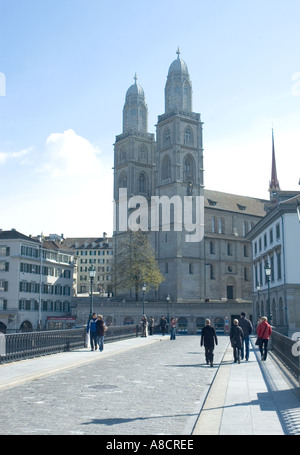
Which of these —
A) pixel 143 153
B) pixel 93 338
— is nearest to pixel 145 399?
pixel 93 338

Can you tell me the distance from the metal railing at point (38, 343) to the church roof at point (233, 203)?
212 feet

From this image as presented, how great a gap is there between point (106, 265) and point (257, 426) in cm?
11579

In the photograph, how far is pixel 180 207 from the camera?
81.7 m

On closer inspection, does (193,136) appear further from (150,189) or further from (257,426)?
(257,426)

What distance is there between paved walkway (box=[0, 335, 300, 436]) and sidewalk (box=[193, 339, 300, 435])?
0.02 m

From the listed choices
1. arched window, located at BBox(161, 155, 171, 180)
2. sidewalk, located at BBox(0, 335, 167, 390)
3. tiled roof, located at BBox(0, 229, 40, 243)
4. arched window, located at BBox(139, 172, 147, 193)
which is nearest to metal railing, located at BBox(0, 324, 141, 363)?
sidewalk, located at BBox(0, 335, 167, 390)

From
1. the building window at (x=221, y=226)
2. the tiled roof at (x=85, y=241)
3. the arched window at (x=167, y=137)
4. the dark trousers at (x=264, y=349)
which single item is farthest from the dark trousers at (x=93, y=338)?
the tiled roof at (x=85, y=241)

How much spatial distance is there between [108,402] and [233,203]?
88335 millimetres

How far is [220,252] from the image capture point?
3410 inches

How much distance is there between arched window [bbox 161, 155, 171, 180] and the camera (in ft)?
286

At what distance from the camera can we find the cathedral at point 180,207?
267 ft

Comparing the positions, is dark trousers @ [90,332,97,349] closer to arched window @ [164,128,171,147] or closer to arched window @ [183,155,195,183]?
arched window @ [183,155,195,183]

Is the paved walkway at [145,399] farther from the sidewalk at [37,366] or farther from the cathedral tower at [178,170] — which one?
the cathedral tower at [178,170]
